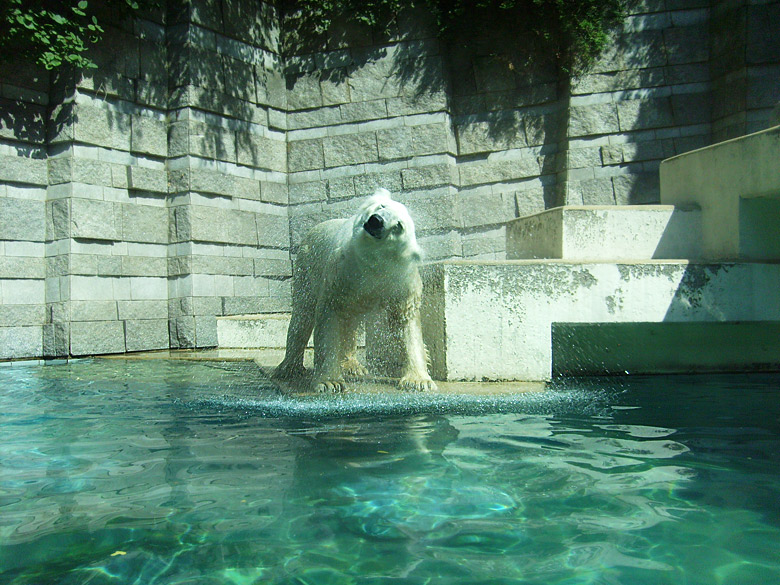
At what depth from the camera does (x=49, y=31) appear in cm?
786

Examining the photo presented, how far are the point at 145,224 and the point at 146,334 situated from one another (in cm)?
149

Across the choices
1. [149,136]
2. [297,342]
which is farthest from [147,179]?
[297,342]

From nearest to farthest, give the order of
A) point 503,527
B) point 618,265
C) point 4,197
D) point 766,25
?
point 503,527 < point 618,265 < point 4,197 < point 766,25

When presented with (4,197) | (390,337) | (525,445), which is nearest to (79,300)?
(4,197)

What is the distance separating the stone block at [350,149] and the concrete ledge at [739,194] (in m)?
5.36

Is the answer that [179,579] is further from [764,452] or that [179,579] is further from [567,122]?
[567,122]

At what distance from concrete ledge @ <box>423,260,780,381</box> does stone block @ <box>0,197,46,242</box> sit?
5.62 meters

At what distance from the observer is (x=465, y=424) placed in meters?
3.37

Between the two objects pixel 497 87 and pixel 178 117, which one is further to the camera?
pixel 497 87

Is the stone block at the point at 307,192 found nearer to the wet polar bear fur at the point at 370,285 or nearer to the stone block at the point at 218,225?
the stone block at the point at 218,225

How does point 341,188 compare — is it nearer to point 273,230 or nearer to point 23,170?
point 273,230

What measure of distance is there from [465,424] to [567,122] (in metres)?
7.70

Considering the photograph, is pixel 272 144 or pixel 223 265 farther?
pixel 272 144

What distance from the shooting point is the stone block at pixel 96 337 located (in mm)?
8281
